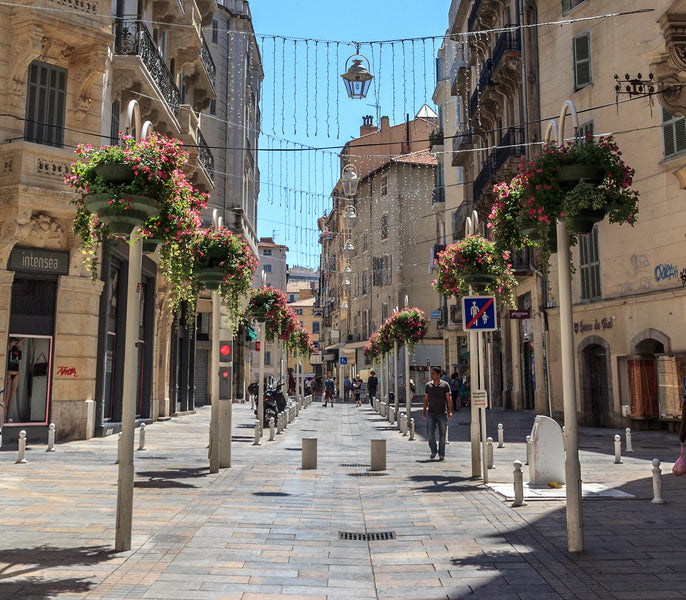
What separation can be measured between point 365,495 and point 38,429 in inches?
397

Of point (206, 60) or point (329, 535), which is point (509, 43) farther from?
point (329, 535)

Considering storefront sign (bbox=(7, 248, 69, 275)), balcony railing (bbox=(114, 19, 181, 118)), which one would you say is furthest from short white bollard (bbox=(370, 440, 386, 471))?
balcony railing (bbox=(114, 19, 181, 118))

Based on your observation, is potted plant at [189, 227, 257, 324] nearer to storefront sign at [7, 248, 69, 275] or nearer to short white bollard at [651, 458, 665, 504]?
storefront sign at [7, 248, 69, 275]

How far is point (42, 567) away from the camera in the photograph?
5.89 m

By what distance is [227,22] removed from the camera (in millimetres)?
43844

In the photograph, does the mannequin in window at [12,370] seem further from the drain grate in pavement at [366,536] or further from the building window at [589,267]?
the building window at [589,267]

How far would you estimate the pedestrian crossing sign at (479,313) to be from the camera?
11562 millimetres

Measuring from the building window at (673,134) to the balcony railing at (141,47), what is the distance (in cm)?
1455

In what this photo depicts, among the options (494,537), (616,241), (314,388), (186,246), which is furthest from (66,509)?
(314,388)

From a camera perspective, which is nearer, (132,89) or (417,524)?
(417,524)

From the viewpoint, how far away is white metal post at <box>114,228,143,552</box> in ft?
21.5

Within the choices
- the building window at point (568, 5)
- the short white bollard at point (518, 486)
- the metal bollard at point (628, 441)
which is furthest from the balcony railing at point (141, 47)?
the short white bollard at point (518, 486)

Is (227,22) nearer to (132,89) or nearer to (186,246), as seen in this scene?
(132,89)

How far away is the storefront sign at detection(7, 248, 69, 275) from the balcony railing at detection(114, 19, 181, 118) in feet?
19.4
